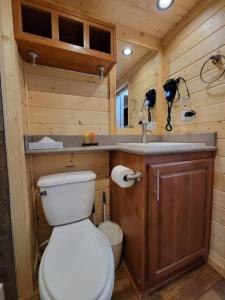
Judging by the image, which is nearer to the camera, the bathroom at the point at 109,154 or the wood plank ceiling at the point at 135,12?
the bathroom at the point at 109,154

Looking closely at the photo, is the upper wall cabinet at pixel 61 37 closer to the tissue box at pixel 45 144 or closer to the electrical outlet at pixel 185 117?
the tissue box at pixel 45 144

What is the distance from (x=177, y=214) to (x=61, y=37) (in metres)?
1.57

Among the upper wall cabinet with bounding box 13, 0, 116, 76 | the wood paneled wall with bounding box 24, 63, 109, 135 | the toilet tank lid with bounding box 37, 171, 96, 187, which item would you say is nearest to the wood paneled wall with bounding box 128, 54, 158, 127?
the wood paneled wall with bounding box 24, 63, 109, 135

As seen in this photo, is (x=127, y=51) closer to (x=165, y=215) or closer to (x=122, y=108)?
(x=122, y=108)

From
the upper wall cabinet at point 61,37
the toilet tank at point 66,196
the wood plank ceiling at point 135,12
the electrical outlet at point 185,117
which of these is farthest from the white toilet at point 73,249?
the wood plank ceiling at point 135,12

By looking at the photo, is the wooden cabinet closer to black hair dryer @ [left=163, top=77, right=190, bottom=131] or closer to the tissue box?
the tissue box

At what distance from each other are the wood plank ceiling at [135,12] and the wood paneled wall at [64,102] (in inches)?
19.8

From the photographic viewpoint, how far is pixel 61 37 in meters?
1.19

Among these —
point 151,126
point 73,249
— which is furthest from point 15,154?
point 151,126

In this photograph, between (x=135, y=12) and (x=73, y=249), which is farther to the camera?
(x=135, y=12)

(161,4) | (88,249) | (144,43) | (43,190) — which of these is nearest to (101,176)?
(43,190)

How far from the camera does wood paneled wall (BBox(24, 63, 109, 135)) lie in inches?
49.0

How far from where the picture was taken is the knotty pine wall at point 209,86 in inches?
44.0

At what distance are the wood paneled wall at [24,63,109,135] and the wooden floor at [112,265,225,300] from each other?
4.06 ft
